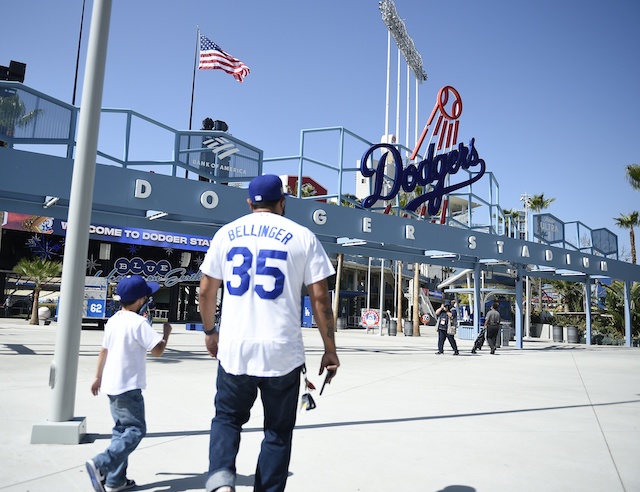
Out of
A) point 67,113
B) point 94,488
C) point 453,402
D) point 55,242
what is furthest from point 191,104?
point 94,488

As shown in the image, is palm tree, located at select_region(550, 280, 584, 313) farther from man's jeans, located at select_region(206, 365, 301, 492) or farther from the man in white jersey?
man's jeans, located at select_region(206, 365, 301, 492)

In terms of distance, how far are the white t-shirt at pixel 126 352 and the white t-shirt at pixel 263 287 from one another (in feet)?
3.20

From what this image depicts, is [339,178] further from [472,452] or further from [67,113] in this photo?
[472,452]

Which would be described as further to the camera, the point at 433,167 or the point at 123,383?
the point at 433,167

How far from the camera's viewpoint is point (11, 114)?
9883 mm

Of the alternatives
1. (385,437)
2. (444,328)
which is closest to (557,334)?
(444,328)

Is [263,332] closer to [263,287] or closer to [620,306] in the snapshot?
[263,287]

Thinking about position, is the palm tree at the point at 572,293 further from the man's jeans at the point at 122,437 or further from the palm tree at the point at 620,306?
the man's jeans at the point at 122,437

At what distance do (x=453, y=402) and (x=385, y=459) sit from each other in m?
3.17

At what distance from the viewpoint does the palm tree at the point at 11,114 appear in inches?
386

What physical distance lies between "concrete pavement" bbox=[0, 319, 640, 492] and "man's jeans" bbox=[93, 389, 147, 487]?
0.93 feet

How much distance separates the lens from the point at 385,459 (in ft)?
13.9

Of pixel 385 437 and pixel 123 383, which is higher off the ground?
pixel 123 383

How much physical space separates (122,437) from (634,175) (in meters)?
39.6
